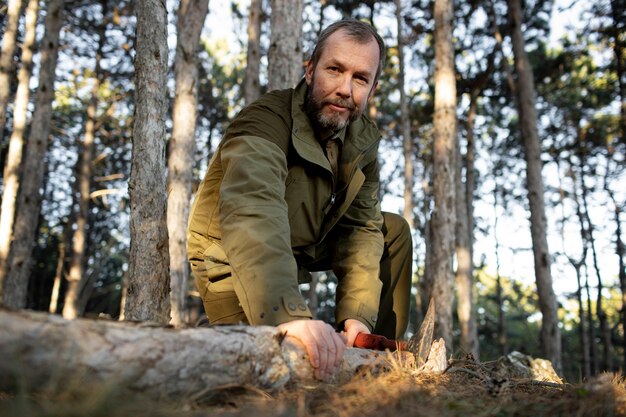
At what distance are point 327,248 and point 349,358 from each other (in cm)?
127

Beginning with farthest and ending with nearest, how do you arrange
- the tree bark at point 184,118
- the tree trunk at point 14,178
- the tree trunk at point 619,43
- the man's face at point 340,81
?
the tree trunk at point 619,43, the tree trunk at point 14,178, the tree bark at point 184,118, the man's face at point 340,81

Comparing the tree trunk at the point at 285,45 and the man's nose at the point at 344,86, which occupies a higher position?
the tree trunk at the point at 285,45

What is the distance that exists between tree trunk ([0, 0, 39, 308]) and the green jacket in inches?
308

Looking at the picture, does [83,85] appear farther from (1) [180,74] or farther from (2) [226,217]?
(2) [226,217]

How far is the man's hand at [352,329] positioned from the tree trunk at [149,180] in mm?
1364

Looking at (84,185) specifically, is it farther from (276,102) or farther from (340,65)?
(340,65)

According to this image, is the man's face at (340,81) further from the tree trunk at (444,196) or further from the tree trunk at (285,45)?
the tree trunk at (444,196)

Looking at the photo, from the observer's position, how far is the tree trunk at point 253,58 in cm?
987

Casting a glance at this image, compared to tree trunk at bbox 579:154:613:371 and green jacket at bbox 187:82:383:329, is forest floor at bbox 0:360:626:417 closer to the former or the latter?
green jacket at bbox 187:82:383:329

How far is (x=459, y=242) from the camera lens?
11523 millimetres

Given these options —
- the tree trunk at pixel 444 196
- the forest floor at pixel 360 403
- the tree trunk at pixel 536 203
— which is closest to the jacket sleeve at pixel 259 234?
the forest floor at pixel 360 403

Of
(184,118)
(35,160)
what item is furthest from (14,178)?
(184,118)

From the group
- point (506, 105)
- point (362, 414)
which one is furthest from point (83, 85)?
point (362, 414)

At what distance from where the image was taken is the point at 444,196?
805 centimetres
